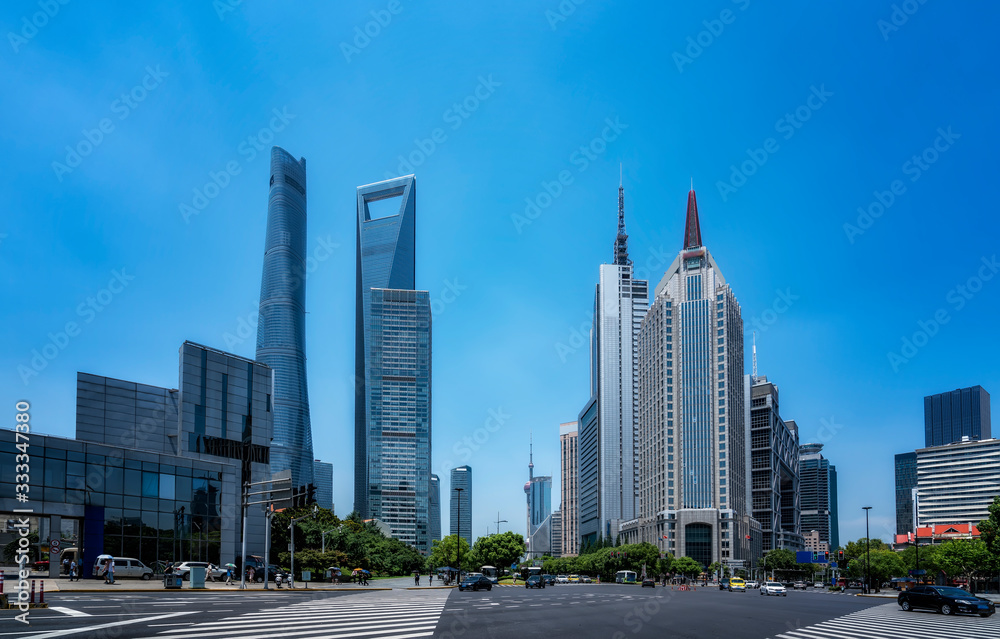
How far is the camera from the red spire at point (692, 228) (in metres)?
175

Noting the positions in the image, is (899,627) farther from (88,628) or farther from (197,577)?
(197,577)

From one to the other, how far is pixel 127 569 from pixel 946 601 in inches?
1899

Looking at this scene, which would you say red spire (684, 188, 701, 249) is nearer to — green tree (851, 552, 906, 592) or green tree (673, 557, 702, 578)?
green tree (673, 557, 702, 578)

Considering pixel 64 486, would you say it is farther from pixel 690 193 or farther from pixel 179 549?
pixel 690 193

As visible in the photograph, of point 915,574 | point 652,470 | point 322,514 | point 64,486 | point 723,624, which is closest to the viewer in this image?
point 723,624

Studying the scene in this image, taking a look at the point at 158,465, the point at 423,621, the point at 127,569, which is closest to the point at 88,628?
the point at 423,621

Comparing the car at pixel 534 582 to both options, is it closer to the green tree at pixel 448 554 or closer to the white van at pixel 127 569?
the white van at pixel 127 569

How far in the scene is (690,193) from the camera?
596 ft

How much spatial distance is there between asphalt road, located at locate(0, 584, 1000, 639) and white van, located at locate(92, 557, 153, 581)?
16427mm

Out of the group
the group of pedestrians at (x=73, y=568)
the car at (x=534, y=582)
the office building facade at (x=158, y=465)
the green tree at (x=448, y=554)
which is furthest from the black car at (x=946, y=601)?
the green tree at (x=448, y=554)

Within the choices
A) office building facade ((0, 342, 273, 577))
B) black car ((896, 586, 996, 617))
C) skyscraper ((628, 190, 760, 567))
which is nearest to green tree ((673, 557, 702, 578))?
skyscraper ((628, 190, 760, 567))

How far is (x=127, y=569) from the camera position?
49.7 meters

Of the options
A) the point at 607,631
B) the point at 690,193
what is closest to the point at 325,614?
Result: the point at 607,631

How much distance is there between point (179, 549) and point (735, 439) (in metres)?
127
